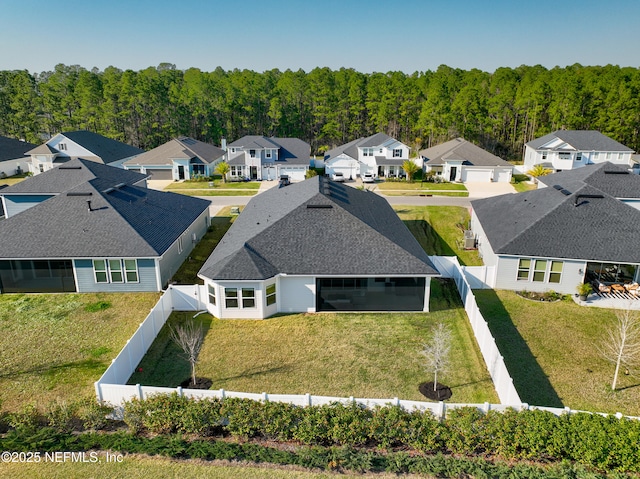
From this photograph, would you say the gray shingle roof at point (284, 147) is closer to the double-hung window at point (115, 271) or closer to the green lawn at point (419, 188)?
the green lawn at point (419, 188)

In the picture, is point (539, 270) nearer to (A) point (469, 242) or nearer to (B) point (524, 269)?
(B) point (524, 269)

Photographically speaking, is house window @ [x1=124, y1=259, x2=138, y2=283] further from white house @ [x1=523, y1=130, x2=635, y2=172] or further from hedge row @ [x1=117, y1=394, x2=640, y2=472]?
white house @ [x1=523, y1=130, x2=635, y2=172]

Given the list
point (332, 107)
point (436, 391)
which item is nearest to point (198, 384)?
point (436, 391)

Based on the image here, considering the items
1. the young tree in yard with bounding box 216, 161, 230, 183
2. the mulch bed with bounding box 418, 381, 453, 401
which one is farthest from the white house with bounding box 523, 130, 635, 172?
the mulch bed with bounding box 418, 381, 453, 401

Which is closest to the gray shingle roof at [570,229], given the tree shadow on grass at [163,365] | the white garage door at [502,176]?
the tree shadow on grass at [163,365]

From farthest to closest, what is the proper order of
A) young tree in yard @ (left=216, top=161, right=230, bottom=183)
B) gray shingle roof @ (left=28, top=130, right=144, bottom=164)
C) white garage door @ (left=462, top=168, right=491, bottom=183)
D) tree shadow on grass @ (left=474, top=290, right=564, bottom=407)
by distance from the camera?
1. gray shingle roof @ (left=28, top=130, right=144, bottom=164)
2. young tree in yard @ (left=216, top=161, right=230, bottom=183)
3. white garage door @ (left=462, top=168, right=491, bottom=183)
4. tree shadow on grass @ (left=474, top=290, right=564, bottom=407)

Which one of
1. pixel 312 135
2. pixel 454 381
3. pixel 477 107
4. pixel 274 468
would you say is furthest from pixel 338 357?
pixel 312 135
